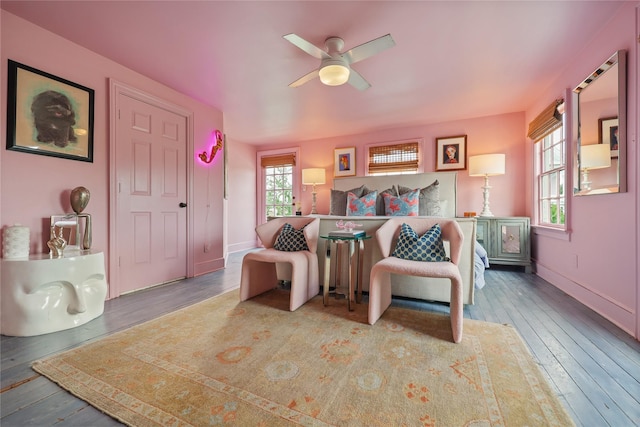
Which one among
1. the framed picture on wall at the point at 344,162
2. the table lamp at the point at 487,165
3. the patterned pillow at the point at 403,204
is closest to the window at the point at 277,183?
the framed picture on wall at the point at 344,162

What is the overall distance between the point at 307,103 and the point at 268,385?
3449 mm

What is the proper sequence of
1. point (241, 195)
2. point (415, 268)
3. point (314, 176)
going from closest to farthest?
point (415, 268) < point (314, 176) < point (241, 195)

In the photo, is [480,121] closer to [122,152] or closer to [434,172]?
[434,172]

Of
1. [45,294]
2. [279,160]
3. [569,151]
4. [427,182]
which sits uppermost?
[279,160]

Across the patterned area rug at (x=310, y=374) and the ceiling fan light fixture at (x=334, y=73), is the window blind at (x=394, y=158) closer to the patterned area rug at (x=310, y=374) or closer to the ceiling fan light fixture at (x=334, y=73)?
the ceiling fan light fixture at (x=334, y=73)

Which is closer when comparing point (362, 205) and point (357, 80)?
point (357, 80)

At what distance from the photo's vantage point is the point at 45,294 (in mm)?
1917

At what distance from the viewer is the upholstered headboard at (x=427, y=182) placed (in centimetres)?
416

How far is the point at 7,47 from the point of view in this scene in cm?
204

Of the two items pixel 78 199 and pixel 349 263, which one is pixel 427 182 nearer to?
pixel 349 263

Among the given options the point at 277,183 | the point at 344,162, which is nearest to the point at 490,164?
the point at 344,162

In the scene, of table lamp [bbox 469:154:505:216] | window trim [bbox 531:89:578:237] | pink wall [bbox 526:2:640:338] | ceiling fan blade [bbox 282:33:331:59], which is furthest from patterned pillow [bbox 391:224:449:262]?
table lamp [bbox 469:154:505:216]

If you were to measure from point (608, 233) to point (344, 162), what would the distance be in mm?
3832

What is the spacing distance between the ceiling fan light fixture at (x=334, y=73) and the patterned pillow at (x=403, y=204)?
78.8 inches
